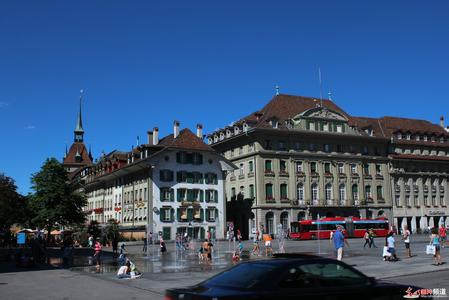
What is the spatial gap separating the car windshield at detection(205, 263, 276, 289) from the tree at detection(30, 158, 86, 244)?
198 feet

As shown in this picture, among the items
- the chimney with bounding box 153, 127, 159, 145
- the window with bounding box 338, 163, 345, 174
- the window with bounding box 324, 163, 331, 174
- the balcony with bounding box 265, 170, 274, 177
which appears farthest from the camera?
the window with bounding box 338, 163, 345, 174

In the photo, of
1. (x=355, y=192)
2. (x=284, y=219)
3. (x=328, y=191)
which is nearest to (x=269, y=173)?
(x=284, y=219)

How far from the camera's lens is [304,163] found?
77125mm

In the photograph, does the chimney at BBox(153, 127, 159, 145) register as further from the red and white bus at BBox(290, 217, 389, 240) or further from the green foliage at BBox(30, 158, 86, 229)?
the red and white bus at BBox(290, 217, 389, 240)

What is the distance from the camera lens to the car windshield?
768 cm

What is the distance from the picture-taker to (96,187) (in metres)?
90.4

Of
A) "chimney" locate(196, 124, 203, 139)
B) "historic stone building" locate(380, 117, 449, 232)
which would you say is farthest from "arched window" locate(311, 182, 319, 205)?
"chimney" locate(196, 124, 203, 139)

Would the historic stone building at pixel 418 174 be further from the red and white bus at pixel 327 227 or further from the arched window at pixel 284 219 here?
the arched window at pixel 284 219

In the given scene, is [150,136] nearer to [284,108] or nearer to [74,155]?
[284,108]

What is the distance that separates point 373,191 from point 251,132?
23755 mm

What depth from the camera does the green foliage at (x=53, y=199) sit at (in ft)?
213

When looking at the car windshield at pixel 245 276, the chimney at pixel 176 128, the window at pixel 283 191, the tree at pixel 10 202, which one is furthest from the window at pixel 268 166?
Result: the car windshield at pixel 245 276

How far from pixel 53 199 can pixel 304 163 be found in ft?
117

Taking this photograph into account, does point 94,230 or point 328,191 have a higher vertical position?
point 328,191
